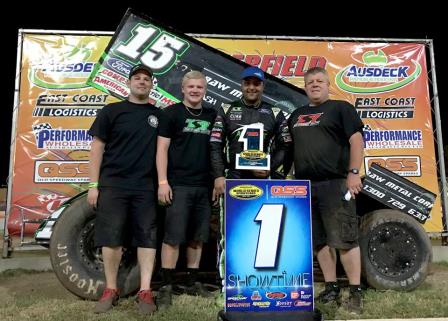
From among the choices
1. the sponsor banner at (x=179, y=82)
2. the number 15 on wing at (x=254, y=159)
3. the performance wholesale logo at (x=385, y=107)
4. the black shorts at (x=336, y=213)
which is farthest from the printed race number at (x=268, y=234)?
the performance wholesale logo at (x=385, y=107)

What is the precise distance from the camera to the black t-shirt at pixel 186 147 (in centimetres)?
336

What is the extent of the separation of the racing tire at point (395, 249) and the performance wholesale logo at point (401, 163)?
1.46 meters

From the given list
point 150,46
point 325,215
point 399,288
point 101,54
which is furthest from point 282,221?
point 101,54

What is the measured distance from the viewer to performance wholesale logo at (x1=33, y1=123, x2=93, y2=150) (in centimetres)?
485

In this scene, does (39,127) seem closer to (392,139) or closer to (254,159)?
(254,159)

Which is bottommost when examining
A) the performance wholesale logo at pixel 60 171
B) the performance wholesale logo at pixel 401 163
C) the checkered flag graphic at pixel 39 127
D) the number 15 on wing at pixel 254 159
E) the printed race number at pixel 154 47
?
the number 15 on wing at pixel 254 159

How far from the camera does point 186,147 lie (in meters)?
3.38

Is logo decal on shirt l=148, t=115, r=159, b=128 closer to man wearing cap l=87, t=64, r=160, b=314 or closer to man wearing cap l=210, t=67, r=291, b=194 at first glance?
man wearing cap l=87, t=64, r=160, b=314

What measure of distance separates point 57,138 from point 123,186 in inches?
81.7

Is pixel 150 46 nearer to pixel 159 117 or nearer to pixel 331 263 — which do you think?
pixel 159 117

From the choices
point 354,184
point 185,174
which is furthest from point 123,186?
point 354,184

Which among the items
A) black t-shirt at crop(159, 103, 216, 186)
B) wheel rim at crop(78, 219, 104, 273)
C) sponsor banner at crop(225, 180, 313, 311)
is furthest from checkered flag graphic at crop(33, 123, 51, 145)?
sponsor banner at crop(225, 180, 313, 311)

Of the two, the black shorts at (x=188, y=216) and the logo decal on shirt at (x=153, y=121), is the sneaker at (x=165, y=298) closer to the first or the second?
the black shorts at (x=188, y=216)

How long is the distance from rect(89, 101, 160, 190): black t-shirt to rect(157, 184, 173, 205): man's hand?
0.11m
